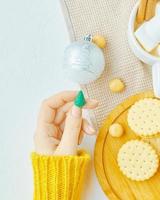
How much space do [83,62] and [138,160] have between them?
0.17 m

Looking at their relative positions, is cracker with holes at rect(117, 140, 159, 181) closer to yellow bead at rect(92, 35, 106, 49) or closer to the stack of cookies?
the stack of cookies

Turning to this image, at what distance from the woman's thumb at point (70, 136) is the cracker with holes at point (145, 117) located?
3.3 inches

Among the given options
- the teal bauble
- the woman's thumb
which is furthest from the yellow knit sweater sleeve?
the teal bauble

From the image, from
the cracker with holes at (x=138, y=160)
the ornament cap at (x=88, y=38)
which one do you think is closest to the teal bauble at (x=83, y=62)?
the ornament cap at (x=88, y=38)

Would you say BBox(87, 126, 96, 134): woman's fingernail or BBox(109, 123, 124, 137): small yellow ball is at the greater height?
BBox(87, 126, 96, 134): woman's fingernail

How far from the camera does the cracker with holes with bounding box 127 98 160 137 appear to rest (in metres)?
0.67

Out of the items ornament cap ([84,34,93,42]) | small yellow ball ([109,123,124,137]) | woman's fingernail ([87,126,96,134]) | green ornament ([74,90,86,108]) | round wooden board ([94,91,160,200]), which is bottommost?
round wooden board ([94,91,160,200])

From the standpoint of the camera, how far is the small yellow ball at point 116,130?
2.25 feet

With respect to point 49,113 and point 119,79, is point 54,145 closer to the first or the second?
point 49,113

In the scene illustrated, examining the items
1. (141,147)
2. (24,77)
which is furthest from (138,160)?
(24,77)

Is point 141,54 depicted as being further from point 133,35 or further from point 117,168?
point 117,168

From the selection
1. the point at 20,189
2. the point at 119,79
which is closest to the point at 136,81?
the point at 119,79

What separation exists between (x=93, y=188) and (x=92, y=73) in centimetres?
18

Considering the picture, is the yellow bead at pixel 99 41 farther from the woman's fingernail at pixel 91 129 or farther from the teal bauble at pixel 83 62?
the woman's fingernail at pixel 91 129
